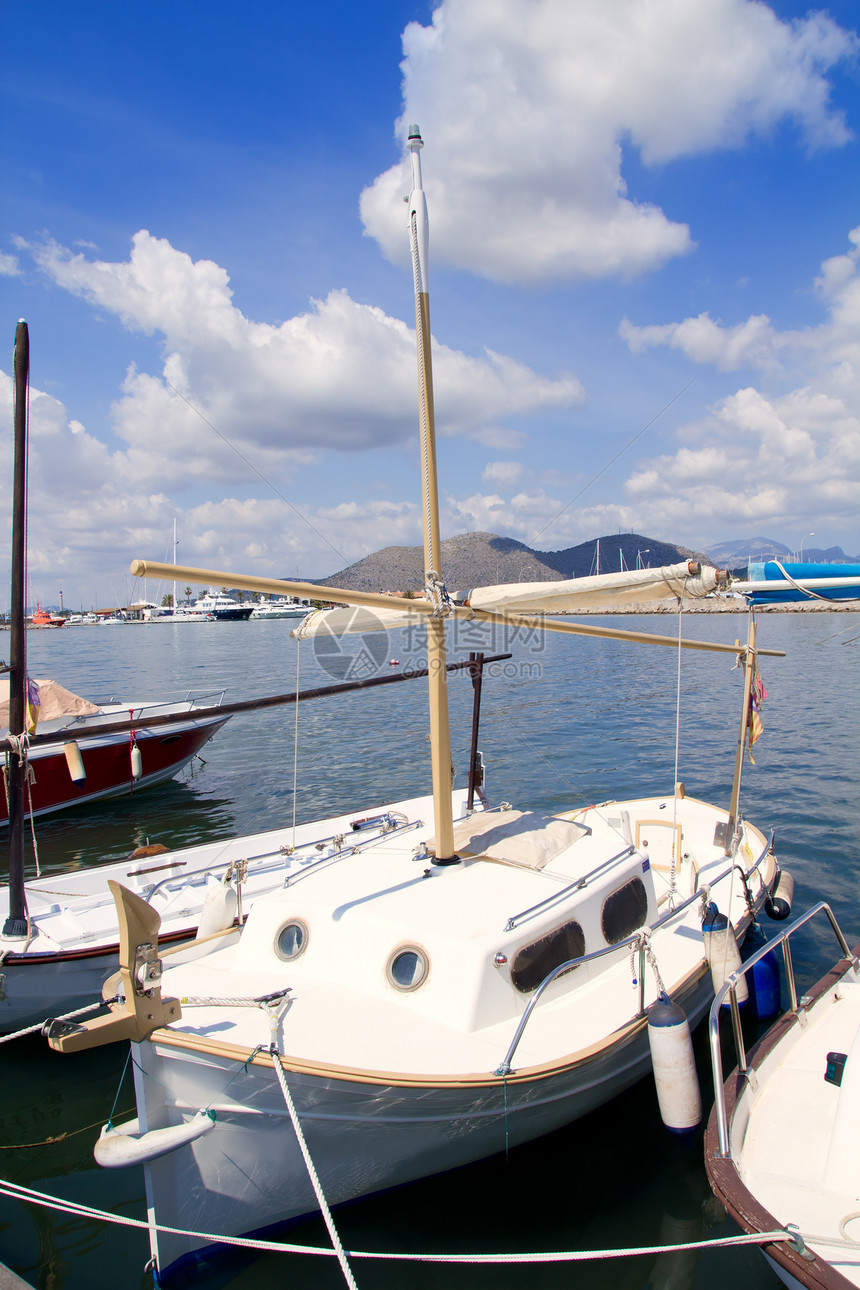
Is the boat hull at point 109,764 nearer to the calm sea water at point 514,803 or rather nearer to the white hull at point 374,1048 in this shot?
the calm sea water at point 514,803

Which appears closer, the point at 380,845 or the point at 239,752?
the point at 380,845

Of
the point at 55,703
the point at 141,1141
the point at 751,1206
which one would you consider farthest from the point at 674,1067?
the point at 55,703

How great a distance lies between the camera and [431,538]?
25.0ft

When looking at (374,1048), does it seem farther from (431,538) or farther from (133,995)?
(431,538)

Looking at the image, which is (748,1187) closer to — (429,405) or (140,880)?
(429,405)

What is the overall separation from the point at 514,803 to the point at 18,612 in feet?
42.4

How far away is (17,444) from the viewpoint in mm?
9242

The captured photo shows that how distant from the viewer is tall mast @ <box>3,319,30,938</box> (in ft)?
29.5

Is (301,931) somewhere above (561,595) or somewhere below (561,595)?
below

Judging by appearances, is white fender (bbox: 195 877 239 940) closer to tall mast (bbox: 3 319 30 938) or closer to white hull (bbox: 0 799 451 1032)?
white hull (bbox: 0 799 451 1032)

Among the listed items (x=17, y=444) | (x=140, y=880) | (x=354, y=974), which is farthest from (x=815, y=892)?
(x=17, y=444)

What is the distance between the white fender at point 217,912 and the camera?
26.9 ft

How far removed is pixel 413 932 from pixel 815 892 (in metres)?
9.55

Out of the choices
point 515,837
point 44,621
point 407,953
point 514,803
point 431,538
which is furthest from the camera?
point 44,621
